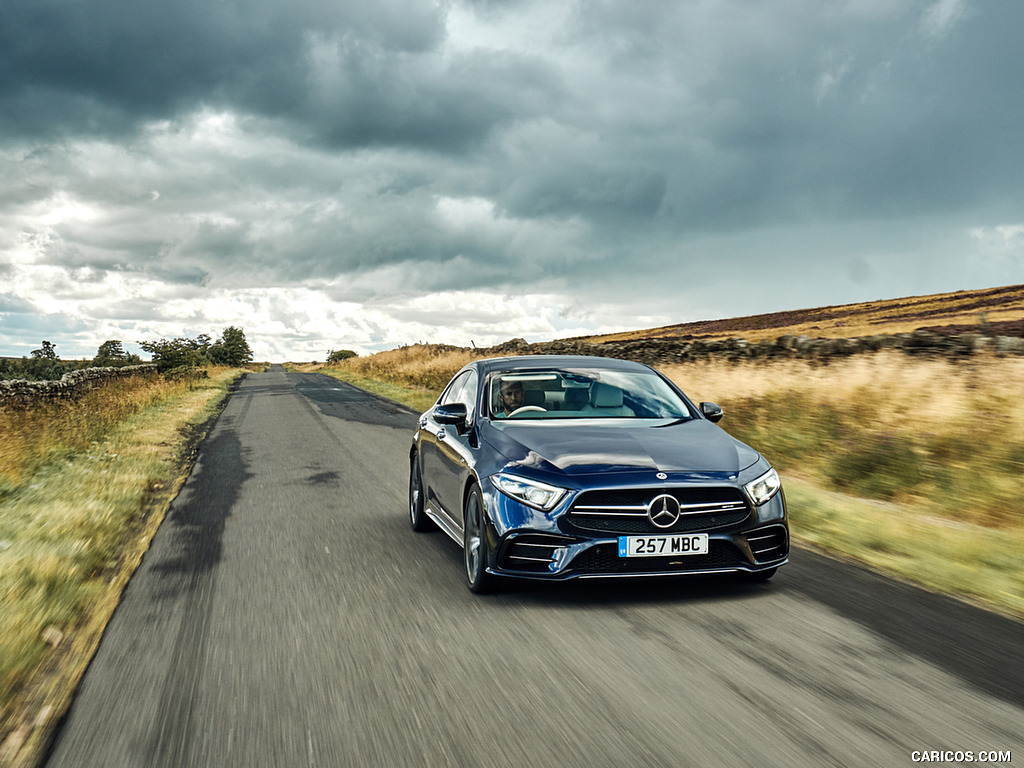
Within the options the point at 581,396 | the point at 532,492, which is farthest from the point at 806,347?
the point at 532,492

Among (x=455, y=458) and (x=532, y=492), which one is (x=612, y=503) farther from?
(x=455, y=458)

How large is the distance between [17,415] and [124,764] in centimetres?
1279

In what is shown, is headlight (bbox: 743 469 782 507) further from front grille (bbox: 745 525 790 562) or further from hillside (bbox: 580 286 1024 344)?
hillside (bbox: 580 286 1024 344)

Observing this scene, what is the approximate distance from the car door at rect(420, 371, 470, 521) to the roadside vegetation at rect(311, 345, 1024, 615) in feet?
10.2

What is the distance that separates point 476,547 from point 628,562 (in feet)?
3.41

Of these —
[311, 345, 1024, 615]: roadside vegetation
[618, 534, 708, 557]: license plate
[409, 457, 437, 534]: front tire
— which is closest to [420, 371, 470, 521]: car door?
[409, 457, 437, 534]: front tire

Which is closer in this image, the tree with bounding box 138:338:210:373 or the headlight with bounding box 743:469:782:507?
the headlight with bounding box 743:469:782:507

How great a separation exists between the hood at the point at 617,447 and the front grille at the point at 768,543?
1.30 feet

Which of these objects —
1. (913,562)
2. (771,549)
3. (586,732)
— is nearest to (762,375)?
(913,562)

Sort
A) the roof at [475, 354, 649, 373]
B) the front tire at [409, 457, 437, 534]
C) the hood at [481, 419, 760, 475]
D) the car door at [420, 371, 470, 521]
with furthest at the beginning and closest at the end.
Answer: the front tire at [409, 457, 437, 534], the roof at [475, 354, 649, 373], the car door at [420, 371, 470, 521], the hood at [481, 419, 760, 475]

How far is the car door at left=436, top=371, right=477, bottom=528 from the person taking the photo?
567 centimetres

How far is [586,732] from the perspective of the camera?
3012 mm

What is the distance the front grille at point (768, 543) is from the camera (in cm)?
475

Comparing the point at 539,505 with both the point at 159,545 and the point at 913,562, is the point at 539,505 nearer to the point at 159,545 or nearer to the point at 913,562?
the point at 913,562
